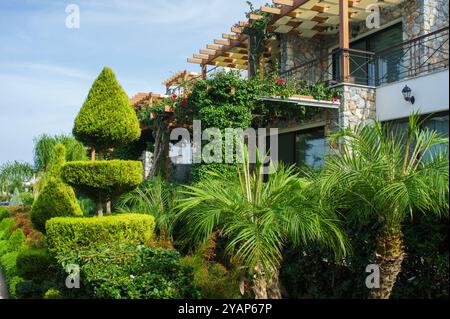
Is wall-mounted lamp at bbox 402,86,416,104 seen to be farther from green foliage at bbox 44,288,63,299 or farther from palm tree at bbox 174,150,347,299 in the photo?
green foliage at bbox 44,288,63,299

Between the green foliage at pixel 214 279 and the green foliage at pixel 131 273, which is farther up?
the green foliage at pixel 131 273

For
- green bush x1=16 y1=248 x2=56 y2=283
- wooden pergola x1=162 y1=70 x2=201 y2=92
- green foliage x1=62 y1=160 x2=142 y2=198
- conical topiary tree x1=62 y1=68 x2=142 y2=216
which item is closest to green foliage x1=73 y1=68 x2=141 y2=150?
conical topiary tree x1=62 y1=68 x2=142 y2=216

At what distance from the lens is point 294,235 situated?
209 inches

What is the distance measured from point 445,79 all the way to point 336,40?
5.84 metres

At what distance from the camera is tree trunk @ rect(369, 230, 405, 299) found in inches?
202

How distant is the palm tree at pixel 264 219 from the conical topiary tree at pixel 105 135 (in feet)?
6.36

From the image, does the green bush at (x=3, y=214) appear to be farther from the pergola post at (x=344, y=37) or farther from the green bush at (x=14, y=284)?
the pergola post at (x=344, y=37)

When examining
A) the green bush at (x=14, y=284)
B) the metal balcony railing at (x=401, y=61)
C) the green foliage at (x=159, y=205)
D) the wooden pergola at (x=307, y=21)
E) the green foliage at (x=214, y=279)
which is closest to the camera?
the green foliage at (x=214, y=279)

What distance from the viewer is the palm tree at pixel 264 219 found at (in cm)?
516

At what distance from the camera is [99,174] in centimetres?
737

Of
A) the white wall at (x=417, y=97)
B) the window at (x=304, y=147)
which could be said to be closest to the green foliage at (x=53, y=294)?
the white wall at (x=417, y=97)

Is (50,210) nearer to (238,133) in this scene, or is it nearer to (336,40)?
(238,133)

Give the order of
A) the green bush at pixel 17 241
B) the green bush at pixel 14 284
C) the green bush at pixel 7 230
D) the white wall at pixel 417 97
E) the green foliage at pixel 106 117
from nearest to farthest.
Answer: the green foliage at pixel 106 117
the green bush at pixel 14 284
the white wall at pixel 417 97
the green bush at pixel 17 241
the green bush at pixel 7 230
